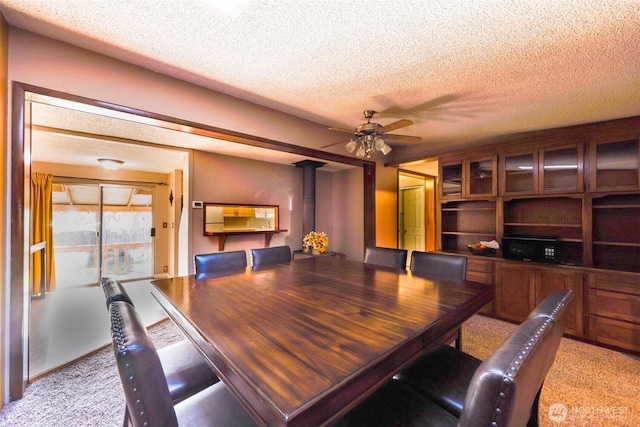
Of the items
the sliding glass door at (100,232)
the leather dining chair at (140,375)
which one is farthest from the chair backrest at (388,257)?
the sliding glass door at (100,232)

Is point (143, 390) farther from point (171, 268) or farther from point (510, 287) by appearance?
point (171, 268)

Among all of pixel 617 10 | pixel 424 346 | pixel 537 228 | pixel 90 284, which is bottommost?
pixel 90 284

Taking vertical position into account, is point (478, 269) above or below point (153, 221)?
below

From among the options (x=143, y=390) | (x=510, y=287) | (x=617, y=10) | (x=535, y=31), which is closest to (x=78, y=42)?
(x=143, y=390)

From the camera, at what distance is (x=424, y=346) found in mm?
1025

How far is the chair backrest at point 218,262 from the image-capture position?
2086 mm

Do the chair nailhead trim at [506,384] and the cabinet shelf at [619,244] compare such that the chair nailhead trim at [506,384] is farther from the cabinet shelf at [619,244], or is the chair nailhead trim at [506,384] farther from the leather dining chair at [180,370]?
the cabinet shelf at [619,244]

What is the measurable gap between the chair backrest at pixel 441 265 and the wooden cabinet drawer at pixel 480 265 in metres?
1.53

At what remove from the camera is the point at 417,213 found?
6016mm

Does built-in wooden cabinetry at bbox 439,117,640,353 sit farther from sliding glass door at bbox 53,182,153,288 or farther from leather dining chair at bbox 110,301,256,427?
sliding glass door at bbox 53,182,153,288

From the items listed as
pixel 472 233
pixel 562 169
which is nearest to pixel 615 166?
pixel 562 169

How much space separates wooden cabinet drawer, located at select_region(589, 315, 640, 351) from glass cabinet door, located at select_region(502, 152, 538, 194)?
144 cm

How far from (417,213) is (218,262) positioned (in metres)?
4.98

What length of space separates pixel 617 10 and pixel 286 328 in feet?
7.70
